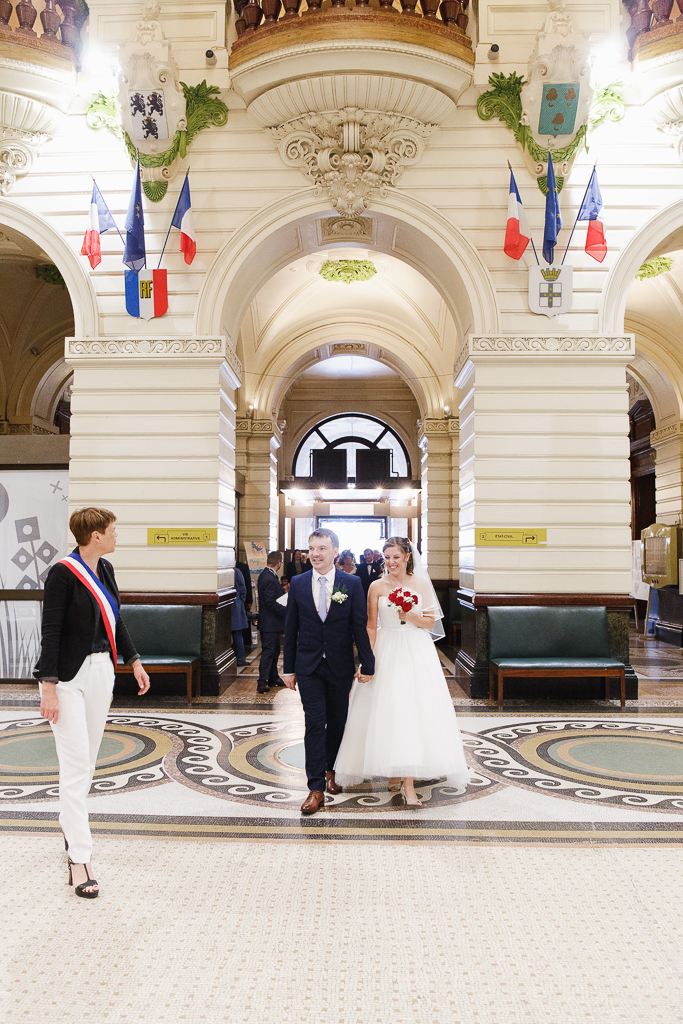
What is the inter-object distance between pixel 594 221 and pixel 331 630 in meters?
5.96

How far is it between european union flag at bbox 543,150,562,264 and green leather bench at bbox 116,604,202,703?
18.3 ft

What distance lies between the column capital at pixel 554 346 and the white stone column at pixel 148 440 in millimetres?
3051

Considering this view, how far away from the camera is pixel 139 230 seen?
26.3 ft

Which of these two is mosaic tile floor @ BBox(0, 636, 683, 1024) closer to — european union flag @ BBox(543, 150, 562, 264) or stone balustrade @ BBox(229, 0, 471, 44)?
european union flag @ BBox(543, 150, 562, 264)

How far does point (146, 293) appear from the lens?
8453 millimetres

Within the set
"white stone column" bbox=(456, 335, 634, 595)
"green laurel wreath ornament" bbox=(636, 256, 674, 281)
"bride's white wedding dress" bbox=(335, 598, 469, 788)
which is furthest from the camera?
"green laurel wreath ornament" bbox=(636, 256, 674, 281)

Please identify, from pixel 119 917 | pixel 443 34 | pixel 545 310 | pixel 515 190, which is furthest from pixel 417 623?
pixel 443 34

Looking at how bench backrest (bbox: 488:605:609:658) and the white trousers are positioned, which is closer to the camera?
the white trousers

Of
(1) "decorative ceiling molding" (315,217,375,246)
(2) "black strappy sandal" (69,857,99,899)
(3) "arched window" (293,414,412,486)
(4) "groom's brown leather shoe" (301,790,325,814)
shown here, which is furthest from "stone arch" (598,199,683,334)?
(3) "arched window" (293,414,412,486)

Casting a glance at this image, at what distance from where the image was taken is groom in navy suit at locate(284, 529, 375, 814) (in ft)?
14.9

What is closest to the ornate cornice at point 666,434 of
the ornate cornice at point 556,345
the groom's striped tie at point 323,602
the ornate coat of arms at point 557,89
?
the ornate cornice at point 556,345

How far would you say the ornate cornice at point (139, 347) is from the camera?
27.9 ft

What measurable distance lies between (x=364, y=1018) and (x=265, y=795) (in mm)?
2463

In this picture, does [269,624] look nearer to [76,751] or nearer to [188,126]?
[76,751]
